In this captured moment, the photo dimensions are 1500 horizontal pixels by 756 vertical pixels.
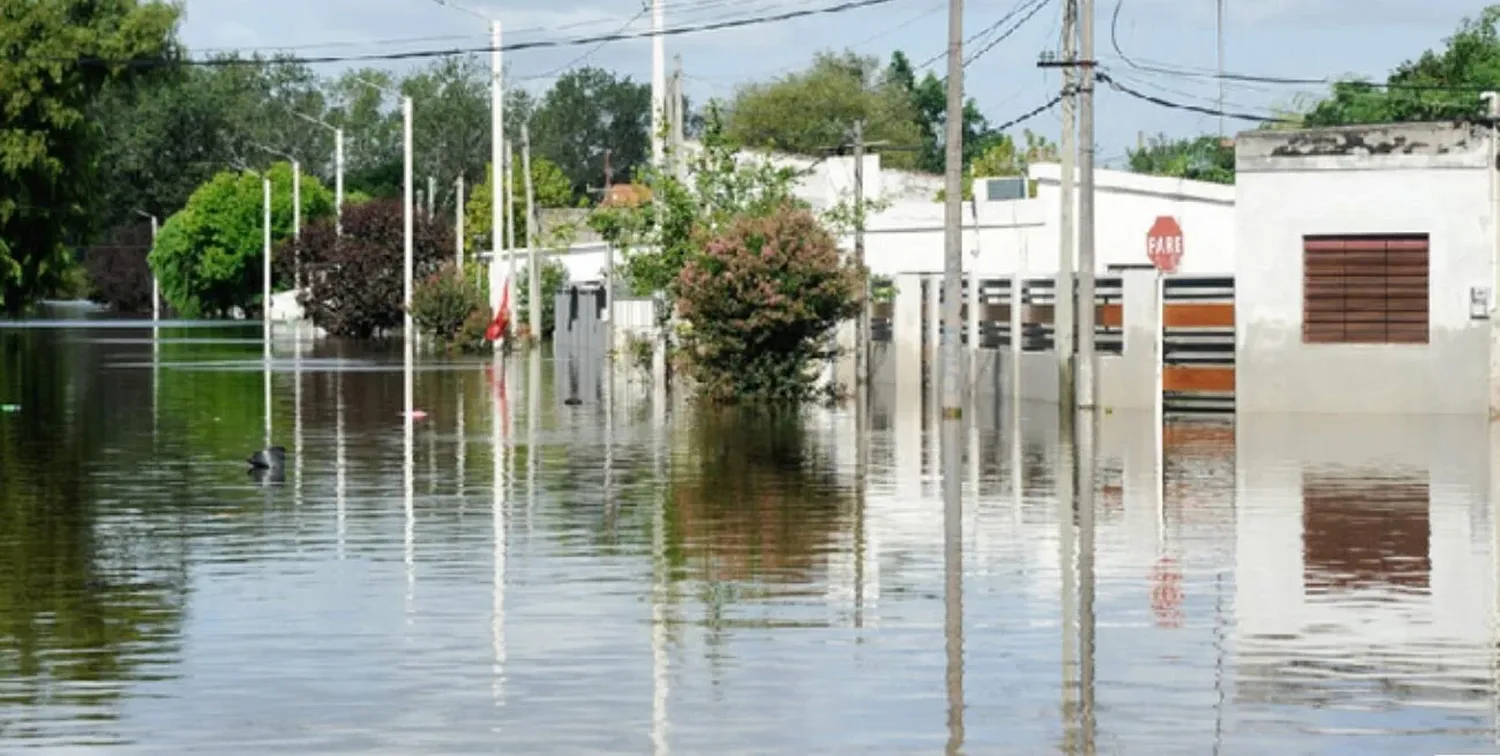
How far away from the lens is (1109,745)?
11.0 meters

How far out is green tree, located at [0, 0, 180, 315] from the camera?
65.6 metres

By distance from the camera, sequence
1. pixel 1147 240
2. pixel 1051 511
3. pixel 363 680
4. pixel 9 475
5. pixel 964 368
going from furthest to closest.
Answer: pixel 1147 240 → pixel 964 368 → pixel 9 475 → pixel 1051 511 → pixel 363 680

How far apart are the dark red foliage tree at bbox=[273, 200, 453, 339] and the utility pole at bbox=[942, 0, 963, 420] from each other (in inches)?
2380

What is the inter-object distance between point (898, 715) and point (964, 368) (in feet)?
108

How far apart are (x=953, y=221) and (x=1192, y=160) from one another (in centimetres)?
8249

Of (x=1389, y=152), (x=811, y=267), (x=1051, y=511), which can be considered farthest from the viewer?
(x=811, y=267)

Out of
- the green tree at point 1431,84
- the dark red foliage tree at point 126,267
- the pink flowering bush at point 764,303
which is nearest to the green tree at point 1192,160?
the green tree at point 1431,84

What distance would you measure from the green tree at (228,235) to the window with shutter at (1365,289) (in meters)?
116

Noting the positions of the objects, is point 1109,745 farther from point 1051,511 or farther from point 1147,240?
point 1147,240

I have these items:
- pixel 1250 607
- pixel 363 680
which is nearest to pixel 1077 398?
pixel 1250 607

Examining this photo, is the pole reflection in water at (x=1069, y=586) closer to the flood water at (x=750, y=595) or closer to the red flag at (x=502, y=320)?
the flood water at (x=750, y=595)

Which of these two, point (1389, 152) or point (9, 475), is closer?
point (9, 475)

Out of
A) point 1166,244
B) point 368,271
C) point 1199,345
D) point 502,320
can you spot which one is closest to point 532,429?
point 1199,345

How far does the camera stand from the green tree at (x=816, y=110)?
161m
